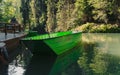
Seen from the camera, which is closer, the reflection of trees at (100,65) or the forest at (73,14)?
the reflection of trees at (100,65)

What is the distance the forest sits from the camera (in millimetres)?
42906

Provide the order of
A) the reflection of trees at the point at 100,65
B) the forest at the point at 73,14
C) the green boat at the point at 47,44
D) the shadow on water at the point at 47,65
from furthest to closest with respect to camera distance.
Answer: the forest at the point at 73,14
the green boat at the point at 47,44
the shadow on water at the point at 47,65
the reflection of trees at the point at 100,65

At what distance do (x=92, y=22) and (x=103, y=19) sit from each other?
307cm

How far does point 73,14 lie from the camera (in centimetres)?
4941

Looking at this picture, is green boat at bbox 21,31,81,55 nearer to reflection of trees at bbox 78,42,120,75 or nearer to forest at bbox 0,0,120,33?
reflection of trees at bbox 78,42,120,75

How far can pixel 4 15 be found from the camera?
127ft

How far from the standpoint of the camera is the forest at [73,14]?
4291cm

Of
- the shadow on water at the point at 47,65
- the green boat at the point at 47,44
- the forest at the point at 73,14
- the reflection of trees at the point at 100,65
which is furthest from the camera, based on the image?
the forest at the point at 73,14

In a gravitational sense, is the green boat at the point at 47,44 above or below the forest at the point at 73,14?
above

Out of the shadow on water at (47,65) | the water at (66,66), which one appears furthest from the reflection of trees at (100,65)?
the shadow on water at (47,65)

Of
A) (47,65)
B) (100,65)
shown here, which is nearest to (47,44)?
(47,65)

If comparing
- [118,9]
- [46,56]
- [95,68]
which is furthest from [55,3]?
[95,68]

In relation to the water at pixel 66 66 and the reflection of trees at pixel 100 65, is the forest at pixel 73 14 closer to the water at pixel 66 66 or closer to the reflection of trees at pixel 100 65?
the water at pixel 66 66

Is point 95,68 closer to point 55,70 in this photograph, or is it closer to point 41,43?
point 55,70
